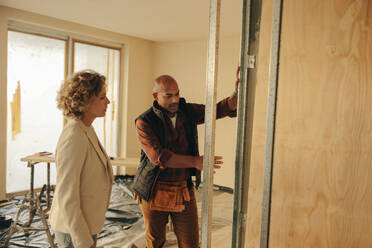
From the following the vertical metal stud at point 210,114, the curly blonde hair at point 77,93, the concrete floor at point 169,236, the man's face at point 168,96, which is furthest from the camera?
the concrete floor at point 169,236

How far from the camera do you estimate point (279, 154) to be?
1.30m

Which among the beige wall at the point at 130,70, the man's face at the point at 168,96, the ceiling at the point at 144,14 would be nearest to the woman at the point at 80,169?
the man's face at the point at 168,96

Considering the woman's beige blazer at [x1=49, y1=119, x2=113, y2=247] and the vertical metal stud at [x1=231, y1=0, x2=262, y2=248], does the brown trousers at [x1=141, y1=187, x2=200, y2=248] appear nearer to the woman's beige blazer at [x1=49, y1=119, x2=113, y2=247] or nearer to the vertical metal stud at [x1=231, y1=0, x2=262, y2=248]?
the woman's beige blazer at [x1=49, y1=119, x2=113, y2=247]

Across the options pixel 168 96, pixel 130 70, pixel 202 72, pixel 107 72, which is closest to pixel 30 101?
pixel 107 72

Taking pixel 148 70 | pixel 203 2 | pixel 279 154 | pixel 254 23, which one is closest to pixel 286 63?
pixel 254 23

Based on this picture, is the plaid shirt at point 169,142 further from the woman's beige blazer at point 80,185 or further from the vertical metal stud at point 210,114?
the vertical metal stud at point 210,114

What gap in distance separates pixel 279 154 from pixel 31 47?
4.09 m

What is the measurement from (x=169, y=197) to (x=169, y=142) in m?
0.30

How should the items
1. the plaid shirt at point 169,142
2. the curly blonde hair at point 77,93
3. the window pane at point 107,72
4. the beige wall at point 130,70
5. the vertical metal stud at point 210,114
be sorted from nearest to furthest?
the vertical metal stud at point 210,114 < the curly blonde hair at point 77,93 < the plaid shirt at point 169,142 < the beige wall at point 130,70 < the window pane at point 107,72

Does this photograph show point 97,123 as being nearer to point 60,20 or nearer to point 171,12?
point 60,20

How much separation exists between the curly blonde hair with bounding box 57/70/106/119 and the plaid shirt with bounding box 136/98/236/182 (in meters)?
0.38

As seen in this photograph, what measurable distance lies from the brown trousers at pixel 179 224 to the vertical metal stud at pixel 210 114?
29.7 inches

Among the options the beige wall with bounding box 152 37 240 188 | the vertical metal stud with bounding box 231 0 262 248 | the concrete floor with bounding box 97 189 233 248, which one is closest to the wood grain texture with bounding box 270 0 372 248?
the vertical metal stud with bounding box 231 0 262 248

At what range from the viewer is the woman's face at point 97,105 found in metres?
1.42
